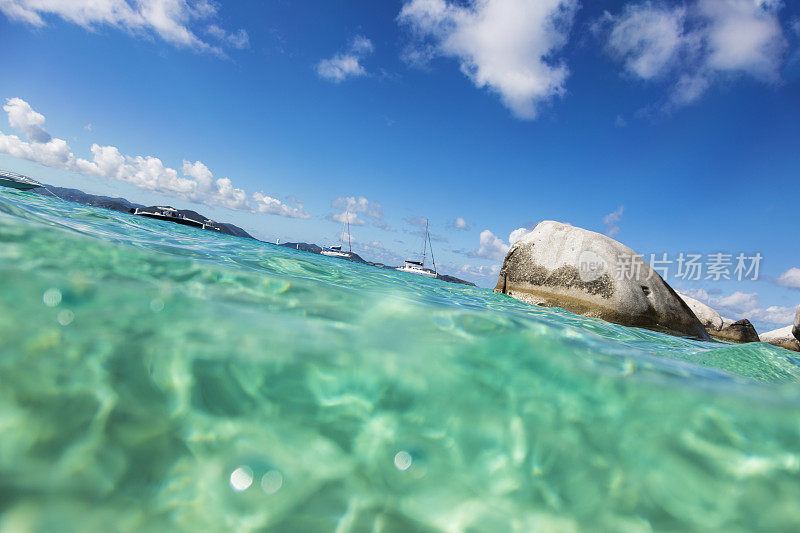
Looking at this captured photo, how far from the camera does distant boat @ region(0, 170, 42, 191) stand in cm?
1479

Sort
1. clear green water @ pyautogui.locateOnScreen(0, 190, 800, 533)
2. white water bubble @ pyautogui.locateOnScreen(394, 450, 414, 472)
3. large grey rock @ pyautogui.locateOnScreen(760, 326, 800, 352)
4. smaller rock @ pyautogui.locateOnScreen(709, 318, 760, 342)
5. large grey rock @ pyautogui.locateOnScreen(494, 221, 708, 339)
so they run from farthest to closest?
smaller rock @ pyautogui.locateOnScreen(709, 318, 760, 342) → large grey rock @ pyautogui.locateOnScreen(760, 326, 800, 352) → large grey rock @ pyautogui.locateOnScreen(494, 221, 708, 339) → white water bubble @ pyautogui.locateOnScreen(394, 450, 414, 472) → clear green water @ pyautogui.locateOnScreen(0, 190, 800, 533)

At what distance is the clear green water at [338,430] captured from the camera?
2.89 ft

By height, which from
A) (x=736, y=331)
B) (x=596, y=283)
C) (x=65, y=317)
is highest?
(x=596, y=283)

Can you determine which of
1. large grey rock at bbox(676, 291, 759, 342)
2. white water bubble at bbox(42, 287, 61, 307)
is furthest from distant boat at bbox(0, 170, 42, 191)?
large grey rock at bbox(676, 291, 759, 342)

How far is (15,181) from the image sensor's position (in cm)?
1491

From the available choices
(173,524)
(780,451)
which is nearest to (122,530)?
(173,524)

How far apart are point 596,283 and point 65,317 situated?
10.3 meters

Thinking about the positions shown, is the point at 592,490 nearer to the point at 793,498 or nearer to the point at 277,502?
the point at 793,498

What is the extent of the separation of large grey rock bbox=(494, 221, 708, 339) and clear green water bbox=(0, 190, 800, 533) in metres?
8.45

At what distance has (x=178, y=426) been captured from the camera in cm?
102

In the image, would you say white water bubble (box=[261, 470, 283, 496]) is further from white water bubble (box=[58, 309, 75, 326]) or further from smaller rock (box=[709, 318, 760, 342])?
smaller rock (box=[709, 318, 760, 342])

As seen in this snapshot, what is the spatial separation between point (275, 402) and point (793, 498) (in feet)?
5.22

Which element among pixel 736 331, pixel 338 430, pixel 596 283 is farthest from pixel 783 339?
pixel 338 430

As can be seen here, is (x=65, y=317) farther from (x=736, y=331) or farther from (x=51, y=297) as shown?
(x=736, y=331)
